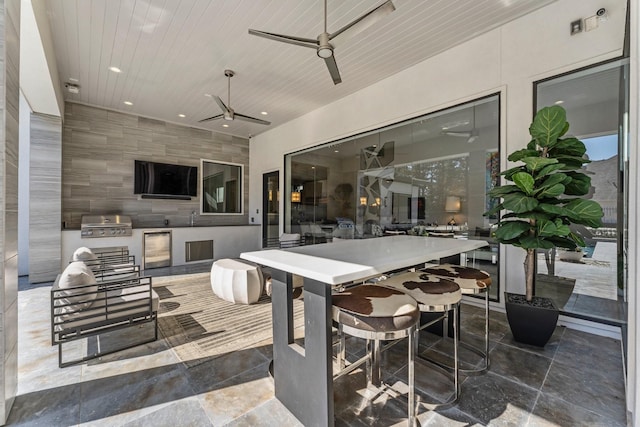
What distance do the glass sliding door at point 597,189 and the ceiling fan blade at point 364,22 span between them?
6.45ft

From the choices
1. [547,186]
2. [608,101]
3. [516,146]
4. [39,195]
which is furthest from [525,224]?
[39,195]

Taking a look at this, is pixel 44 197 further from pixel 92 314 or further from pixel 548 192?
pixel 548 192

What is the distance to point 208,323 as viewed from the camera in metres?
2.79

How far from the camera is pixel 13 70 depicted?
1.56 m

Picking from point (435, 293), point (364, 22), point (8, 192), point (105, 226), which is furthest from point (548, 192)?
point (105, 226)

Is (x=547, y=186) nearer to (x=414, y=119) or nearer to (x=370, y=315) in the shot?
(x=370, y=315)

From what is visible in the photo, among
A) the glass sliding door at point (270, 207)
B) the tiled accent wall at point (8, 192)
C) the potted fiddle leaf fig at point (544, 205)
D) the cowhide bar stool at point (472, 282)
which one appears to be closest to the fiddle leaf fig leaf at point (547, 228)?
the potted fiddle leaf fig at point (544, 205)

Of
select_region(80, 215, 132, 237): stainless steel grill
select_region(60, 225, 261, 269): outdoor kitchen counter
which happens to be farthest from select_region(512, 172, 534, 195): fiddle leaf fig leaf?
select_region(80, 215, 132, 237): stainless steel grill

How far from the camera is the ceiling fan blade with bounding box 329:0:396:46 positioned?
2029 millimetres

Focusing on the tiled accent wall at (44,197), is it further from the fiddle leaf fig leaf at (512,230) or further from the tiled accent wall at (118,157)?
the fiddle leaf fig leaf at (512,230)

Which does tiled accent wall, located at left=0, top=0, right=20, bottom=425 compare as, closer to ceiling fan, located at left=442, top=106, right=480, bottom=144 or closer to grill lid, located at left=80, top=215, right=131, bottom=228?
grill lid, located at left=80, top=215, right=131, bottom=228

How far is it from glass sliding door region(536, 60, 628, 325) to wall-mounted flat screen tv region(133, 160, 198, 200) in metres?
6.47

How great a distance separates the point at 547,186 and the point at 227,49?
3.78 meters

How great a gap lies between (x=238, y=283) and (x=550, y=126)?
11.2 feet
